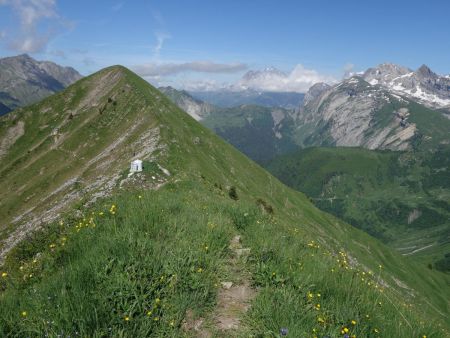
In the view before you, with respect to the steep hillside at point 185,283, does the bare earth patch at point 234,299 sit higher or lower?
lower

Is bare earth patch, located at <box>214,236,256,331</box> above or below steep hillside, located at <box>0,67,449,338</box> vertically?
below

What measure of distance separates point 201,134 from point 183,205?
3656 inches

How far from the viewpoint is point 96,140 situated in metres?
86.9

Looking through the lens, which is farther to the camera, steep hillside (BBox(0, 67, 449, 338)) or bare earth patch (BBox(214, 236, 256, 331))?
bare earth patch (BBox(214, 236, 256, 331))

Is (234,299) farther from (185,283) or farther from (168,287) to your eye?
(168,287)

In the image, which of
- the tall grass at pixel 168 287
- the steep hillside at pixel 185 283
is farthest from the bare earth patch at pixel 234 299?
the tall grass at pixel 168 287

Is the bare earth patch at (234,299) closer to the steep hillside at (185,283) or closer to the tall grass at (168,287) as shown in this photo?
the steep hillside at (185,283)

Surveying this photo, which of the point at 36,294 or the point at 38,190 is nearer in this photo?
the point at 36,294

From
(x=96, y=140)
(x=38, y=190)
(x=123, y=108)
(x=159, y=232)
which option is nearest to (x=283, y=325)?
(x=159, y=232)

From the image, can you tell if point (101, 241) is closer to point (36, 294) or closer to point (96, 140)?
point (36, 294)

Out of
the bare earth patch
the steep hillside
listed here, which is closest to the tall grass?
the steep hillside

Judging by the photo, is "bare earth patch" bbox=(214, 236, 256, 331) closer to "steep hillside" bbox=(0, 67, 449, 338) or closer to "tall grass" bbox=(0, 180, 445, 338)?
"steep hillside" bbox=(0, 67, 449, 338)

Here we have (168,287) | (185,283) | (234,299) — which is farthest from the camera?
(234,299)

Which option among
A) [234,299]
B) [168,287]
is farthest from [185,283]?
[234,299]
